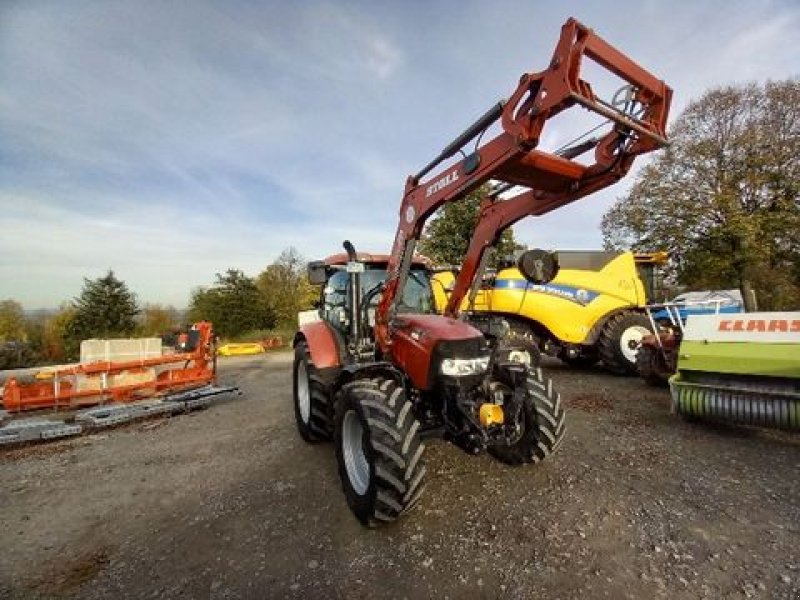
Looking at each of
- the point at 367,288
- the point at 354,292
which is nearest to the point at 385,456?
the point at 354,292

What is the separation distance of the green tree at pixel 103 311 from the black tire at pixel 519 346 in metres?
33.3

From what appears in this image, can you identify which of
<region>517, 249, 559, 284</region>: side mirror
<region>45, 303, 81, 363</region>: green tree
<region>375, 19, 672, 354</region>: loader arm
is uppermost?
<region>375, 19, 672, 354</region>: loader arm

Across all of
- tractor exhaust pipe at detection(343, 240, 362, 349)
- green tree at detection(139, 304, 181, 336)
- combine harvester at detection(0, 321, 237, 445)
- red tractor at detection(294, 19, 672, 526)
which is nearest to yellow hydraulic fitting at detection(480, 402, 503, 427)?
red tractor at detection(294, 19, 672, 526)

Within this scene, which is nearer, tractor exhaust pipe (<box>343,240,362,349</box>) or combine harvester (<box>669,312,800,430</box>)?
tractor exhaust pipe (<box>343,240,362,349</box>)

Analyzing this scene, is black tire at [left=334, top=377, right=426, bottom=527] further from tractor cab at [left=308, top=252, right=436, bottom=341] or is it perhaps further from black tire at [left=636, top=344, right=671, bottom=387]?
black tire at [left=636, top=344, right=671, bottom=387]

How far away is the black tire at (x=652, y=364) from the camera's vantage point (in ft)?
22.2

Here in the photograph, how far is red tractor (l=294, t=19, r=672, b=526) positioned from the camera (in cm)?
295

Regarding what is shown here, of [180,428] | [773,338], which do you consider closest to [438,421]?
[773,338]

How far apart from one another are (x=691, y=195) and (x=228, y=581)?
66.6 feet

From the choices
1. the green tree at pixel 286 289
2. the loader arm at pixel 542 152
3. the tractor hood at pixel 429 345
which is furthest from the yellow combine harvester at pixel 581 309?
the green tree at pixel 286 289

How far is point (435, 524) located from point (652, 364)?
5.32m

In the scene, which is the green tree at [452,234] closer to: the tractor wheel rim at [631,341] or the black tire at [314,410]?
the tractor wheel rim at [631,341]

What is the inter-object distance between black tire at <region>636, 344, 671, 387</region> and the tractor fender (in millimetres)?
5145

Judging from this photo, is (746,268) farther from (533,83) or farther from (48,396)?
(48,396)
